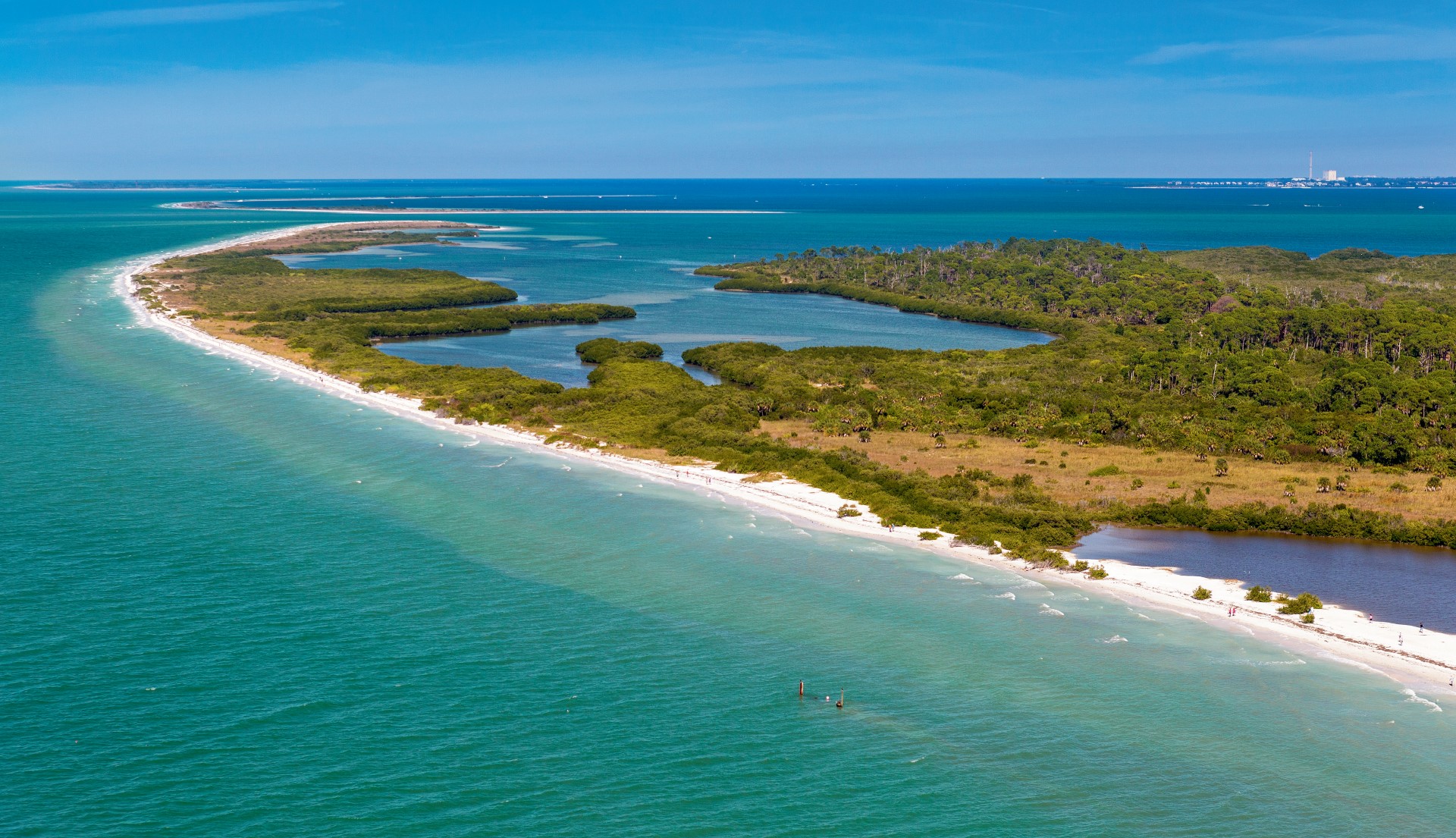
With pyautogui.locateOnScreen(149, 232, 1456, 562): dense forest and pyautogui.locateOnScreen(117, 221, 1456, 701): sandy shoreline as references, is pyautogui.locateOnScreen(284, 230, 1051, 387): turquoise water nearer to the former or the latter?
pyautogui.locateOnScreen(149, 232, 1456, 562): dense forest

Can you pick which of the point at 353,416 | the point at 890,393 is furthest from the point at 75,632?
the point at 890,393

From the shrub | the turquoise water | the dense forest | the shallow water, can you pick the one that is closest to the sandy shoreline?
the shrub

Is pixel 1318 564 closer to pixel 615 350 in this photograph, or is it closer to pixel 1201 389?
pixel 1201 389

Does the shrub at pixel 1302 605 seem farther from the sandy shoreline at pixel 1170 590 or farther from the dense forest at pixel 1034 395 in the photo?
the dense forest at pixel 1034 395

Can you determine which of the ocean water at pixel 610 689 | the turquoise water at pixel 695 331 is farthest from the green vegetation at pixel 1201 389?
the ocean water at pixel 610 689

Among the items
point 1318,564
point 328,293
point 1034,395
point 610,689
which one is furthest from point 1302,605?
point 328,293

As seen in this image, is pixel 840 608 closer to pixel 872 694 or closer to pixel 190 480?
pixel 872 694

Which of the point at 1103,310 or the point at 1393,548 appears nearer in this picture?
the point at 1393,548
